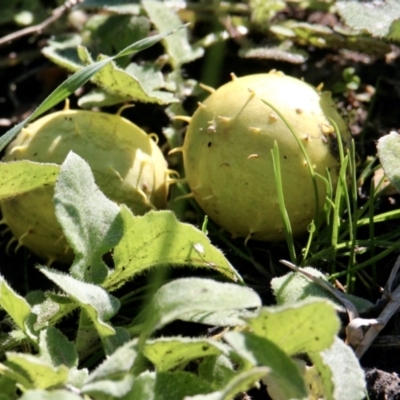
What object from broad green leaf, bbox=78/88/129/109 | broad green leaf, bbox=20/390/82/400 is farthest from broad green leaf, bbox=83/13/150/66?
broad green leaf, bbox=20/390/82/400

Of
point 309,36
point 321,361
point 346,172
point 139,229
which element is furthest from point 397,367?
point 309,36

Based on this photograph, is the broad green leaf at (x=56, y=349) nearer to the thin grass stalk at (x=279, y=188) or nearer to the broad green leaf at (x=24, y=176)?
the broad green leaf at (x=24, y=176)

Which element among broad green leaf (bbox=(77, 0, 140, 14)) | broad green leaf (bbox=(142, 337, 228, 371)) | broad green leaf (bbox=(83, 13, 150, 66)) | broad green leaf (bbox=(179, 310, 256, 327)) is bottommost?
broad green leaf (bbox=(179, 310, 256, 327))

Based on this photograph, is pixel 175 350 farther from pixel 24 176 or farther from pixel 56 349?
pixel 24 176

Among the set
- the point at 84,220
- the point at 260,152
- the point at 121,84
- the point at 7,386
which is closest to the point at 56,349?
the point at 7,386

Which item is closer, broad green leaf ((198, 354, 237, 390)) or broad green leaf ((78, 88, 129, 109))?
broad green leaf ((198, 354, 237, 390))

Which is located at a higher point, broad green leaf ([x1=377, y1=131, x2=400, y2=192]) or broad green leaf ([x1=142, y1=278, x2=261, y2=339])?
Result: broad green leaf ([x1=142, y1=278, x2=261, y2=339])

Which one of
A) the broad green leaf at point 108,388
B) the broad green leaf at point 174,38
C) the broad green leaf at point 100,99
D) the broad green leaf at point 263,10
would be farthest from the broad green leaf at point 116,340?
the broad green leaf at point 263,10

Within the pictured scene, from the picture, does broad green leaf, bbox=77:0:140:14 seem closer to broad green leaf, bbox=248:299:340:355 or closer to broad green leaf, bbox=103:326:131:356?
broad green leaf, bbox=103:326:131:356
